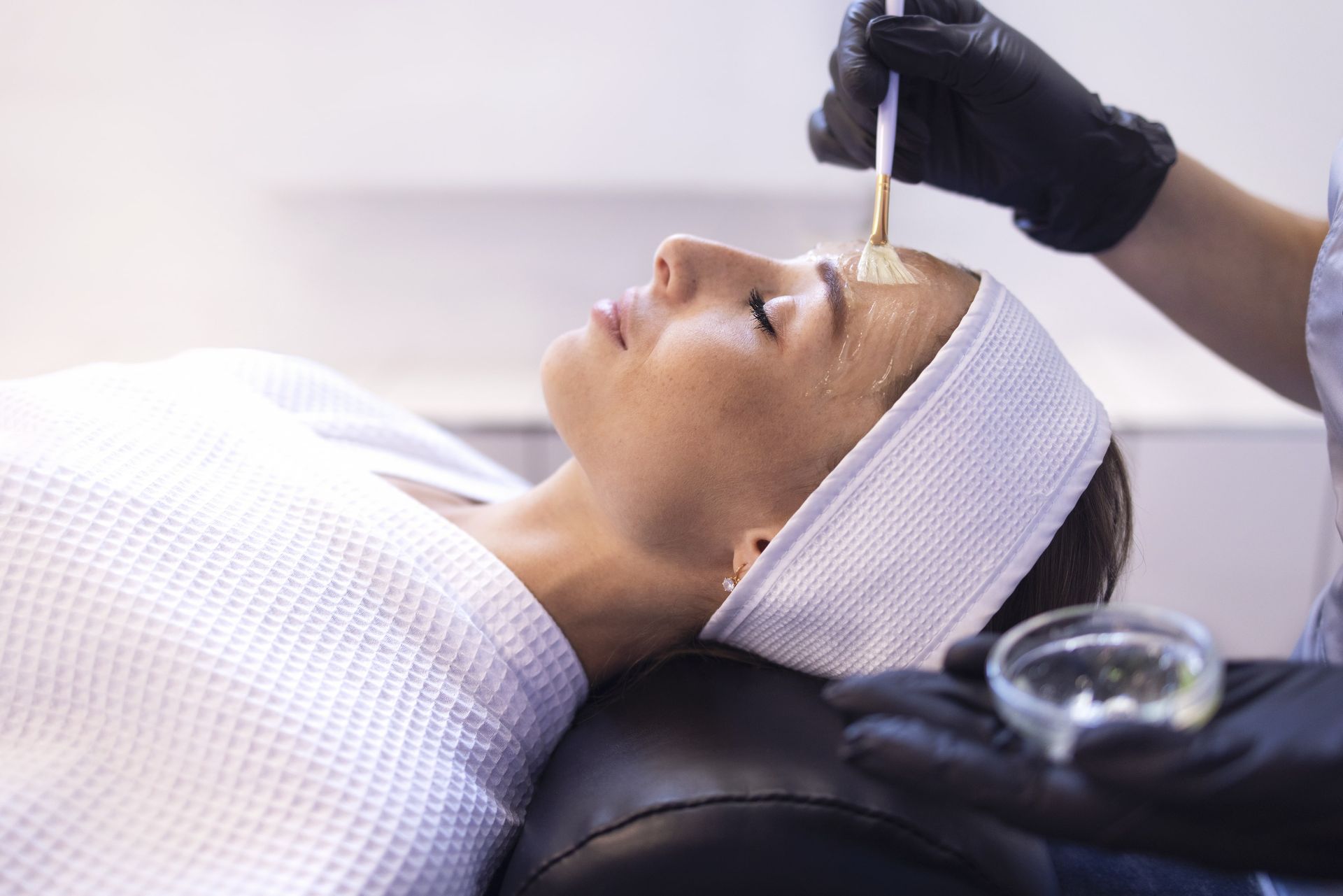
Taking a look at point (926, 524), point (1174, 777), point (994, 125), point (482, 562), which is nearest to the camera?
point (1174, 777)

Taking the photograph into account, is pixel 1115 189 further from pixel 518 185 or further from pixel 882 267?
pixel 518 185

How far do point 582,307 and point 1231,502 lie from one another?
1.50 metres

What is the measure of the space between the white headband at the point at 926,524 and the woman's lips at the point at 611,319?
1.03 ft

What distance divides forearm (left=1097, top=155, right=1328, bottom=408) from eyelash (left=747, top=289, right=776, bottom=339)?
0.68 m

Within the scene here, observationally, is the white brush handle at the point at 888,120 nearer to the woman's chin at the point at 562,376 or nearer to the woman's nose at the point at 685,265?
the woman's nose at the point at 685,265

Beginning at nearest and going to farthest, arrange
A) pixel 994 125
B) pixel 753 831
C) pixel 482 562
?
pixel 753 831 < pixel 482 562 < pixel 994 125

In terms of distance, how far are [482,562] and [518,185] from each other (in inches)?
50.3

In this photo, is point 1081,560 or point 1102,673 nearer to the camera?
point 1102,673

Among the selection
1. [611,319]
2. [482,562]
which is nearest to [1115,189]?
[611,319]

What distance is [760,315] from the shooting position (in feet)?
3.73

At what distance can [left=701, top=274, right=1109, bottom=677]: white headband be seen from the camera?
1.06 metres

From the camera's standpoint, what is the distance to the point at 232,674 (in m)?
0.91

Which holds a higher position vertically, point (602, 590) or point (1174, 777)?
point (1174, 777)

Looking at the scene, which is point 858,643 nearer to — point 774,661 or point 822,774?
point 774,661
